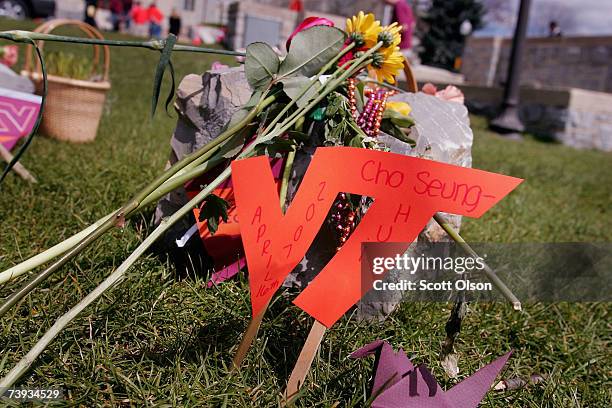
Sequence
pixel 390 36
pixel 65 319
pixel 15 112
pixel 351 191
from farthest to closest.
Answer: pixel 15 112
pixel 390 36
pixel 351 191
pixel 65 319

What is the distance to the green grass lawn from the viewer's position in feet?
3.18

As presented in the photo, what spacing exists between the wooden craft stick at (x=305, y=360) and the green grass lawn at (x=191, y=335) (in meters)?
0.05

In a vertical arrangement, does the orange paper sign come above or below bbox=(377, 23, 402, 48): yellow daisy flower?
below

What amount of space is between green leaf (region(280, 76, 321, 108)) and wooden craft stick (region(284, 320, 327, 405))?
467 mm

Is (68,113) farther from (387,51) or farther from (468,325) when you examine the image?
(468,325)

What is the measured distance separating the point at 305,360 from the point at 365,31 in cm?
78

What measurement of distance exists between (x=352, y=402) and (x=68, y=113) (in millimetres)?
2594

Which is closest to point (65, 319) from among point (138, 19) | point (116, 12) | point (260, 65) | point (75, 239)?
point (75, 239)

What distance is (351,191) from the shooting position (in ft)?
3.14

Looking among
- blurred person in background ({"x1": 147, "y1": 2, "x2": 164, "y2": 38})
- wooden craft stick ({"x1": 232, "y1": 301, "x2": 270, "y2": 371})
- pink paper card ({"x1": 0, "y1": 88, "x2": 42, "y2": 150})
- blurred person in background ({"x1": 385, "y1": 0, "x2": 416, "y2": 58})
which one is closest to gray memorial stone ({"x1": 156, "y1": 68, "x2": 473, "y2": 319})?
wooden craft stick ({"x1": 232, "y1": 301, "x2": 270, "y2": 371})

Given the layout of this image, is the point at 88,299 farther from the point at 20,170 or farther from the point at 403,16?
the point at 403,16

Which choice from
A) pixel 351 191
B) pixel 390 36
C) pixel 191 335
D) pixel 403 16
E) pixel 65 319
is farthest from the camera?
pixel 403 16

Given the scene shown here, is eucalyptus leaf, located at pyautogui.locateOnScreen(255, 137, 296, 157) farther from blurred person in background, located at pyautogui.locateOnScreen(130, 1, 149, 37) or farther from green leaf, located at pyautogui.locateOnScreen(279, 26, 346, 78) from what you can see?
blurred person in background, located at pyautogui.locateOnScreen(130, 1, 149, 37)

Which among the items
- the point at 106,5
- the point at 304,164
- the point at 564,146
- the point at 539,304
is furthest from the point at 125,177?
the point at 106,5
